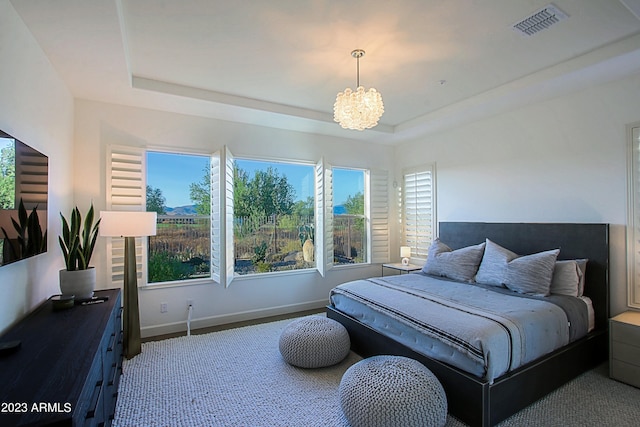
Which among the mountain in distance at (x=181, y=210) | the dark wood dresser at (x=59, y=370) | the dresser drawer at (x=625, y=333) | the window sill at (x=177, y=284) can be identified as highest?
the mountain in distance at (x=181, y=210)

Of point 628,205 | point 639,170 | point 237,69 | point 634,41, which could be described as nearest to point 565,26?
point 634,41

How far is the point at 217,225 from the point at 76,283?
5.41ft

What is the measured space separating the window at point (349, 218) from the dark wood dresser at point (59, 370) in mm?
3443

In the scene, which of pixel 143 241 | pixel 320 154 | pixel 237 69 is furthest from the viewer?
pixel 320 154

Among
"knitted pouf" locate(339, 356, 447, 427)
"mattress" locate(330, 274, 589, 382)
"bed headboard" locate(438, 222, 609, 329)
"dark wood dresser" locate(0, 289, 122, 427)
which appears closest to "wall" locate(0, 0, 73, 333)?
"dark wood dresser" locate(0, 289, 122, 427)

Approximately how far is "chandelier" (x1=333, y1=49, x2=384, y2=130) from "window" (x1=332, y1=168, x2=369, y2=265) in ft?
7.68

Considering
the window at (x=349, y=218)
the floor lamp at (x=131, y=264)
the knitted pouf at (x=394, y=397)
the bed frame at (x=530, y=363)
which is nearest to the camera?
the knitted pouf at (x=394, y=397)

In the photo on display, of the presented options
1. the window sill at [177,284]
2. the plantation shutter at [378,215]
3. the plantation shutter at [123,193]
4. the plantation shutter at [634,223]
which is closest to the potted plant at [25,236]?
the plantation shutter at [123,193]

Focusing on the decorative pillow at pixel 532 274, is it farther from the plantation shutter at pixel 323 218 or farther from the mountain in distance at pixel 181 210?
the mountain in distance at pixel 181 210

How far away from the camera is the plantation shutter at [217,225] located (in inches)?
153

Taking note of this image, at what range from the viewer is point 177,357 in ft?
10.0

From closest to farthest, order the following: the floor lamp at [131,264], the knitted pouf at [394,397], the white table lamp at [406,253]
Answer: the knitted pouf at [394,397]
the floor lamp at [131,264]
the white table lamp at [406,253]

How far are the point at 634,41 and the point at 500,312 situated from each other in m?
2.34

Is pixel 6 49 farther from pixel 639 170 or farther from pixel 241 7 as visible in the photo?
pixel 639 170
